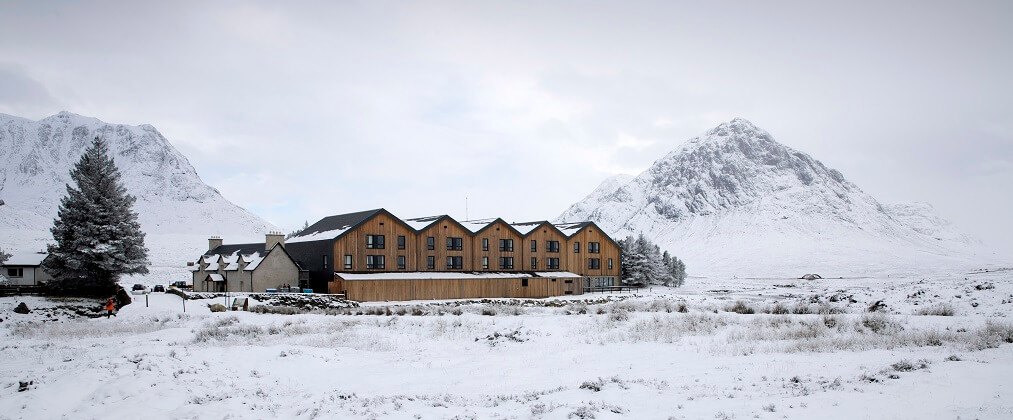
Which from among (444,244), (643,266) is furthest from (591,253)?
(444,244)

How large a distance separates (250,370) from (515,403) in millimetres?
8800

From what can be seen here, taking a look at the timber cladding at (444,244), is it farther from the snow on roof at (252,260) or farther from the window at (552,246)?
the snow on roof at (252,260)

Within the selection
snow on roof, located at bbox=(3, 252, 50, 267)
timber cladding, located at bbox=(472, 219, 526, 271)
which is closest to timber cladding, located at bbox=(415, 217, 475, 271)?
timber cladding, located at bbox=(472, 219, 526, 271)

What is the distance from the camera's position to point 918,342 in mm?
19688

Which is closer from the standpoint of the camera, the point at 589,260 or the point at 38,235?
the point at 589,260

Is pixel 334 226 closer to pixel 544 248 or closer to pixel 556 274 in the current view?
pixel 544 248

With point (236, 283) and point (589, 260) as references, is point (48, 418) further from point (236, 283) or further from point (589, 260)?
point (589, 260)

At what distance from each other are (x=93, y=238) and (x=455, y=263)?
34.0m

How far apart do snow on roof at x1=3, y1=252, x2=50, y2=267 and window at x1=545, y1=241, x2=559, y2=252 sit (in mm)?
51689

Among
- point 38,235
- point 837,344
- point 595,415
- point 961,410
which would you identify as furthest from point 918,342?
point 38,235

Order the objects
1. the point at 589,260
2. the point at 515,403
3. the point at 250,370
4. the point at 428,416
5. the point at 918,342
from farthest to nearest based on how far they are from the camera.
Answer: the point at 589,260, the point at 918,342, the point at 250,370, the point at 515,403, the point at 428,416

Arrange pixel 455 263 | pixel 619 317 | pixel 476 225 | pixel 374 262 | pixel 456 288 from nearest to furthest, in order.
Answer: pixel 619 317
pixel 374 262
pixel 456 288
pixel 455 263
pixel 476 225

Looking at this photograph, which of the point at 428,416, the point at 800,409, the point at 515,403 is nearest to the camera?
the point at 800,409

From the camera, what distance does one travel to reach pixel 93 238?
4512 centimetres
